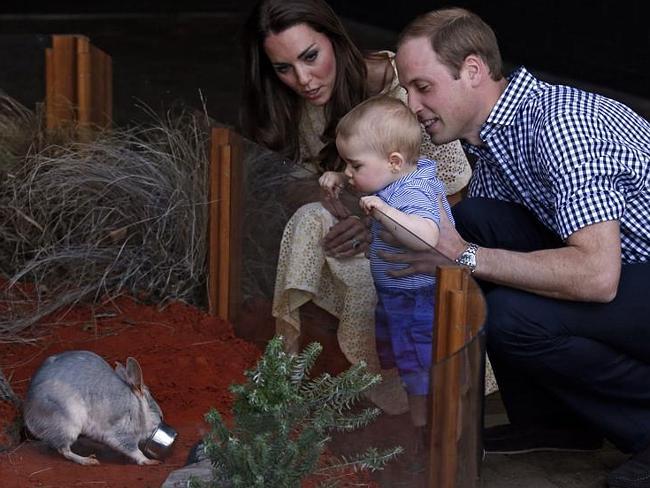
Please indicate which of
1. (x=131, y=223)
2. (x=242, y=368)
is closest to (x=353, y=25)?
(x=131, y=223)

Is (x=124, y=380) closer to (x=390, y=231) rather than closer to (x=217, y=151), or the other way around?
(x=390, y=231)

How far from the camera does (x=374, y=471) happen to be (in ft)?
10.1

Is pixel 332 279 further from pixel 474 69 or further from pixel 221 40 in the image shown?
pixel 221 40

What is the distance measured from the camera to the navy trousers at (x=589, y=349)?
11.6ft

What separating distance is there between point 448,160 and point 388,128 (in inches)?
32.1

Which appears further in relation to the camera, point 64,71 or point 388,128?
point 64,71

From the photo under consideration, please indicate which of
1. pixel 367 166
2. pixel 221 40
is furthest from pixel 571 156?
pixel 221 40

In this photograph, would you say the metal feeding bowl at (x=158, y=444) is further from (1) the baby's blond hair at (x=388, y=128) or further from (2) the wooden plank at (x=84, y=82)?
(2) the wooden plank at (x=84, y=82)

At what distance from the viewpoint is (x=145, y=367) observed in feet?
14.1

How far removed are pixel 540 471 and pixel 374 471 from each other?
0.94 metres

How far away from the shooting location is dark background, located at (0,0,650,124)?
6.16m

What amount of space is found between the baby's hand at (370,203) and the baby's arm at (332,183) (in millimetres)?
231

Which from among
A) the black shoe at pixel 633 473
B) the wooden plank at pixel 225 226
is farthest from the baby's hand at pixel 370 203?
the wooden plank at pixel 225 226

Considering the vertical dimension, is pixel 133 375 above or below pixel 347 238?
below
